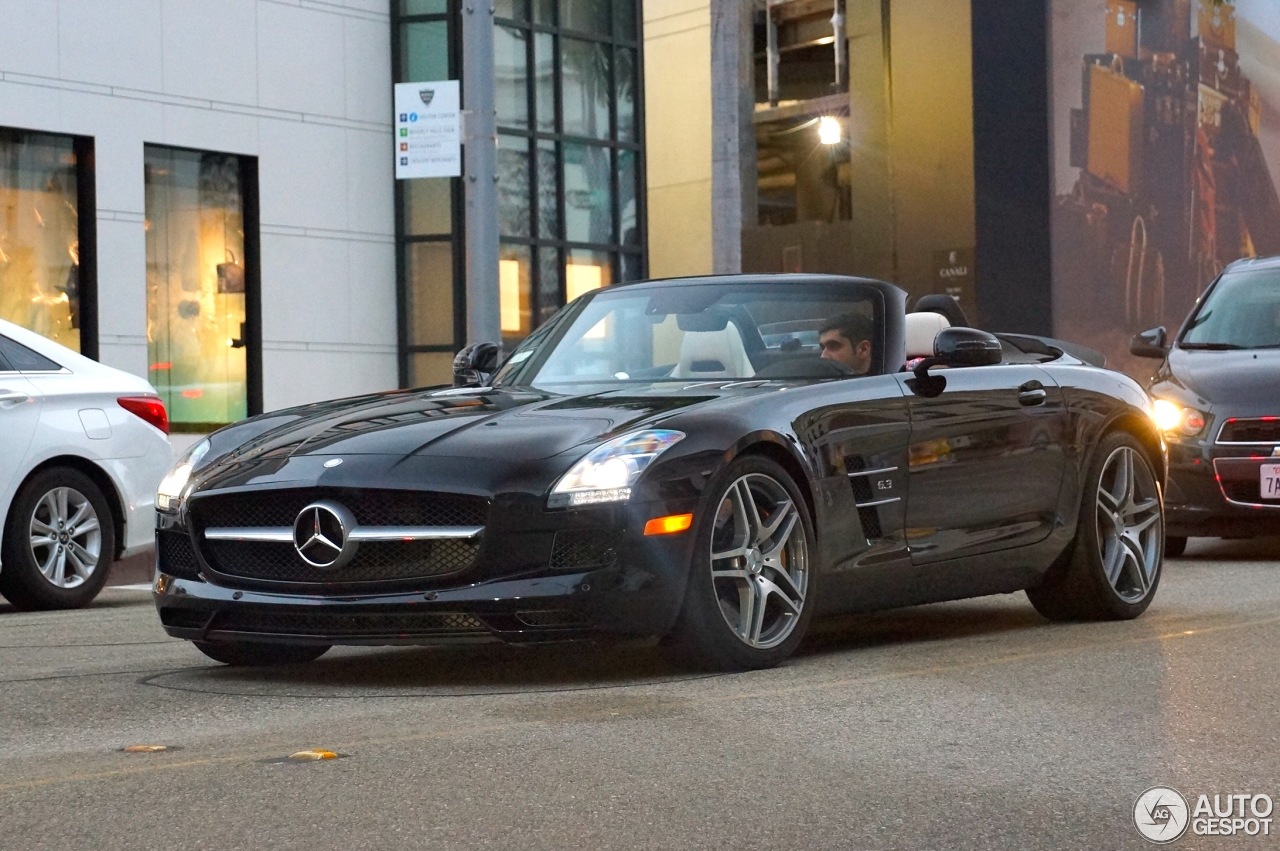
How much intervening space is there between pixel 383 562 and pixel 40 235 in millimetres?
13389

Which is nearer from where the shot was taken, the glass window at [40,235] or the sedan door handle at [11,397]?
the sedan door handle at [11,397]

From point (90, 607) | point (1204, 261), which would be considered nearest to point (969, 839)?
point (90, 607)

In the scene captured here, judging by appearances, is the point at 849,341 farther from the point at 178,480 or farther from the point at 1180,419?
the point at 1180,419

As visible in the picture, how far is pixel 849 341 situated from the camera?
7.71m

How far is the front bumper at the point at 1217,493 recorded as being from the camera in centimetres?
1196

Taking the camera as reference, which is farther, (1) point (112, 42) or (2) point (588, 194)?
(2) point (588, 194)

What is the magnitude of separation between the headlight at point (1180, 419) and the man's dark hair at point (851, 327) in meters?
4.88

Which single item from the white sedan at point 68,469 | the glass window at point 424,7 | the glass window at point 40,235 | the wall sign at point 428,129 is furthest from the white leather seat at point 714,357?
the glass window at point 424,7

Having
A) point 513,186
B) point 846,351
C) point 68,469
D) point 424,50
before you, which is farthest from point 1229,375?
point 513,186

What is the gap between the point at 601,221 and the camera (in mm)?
24000

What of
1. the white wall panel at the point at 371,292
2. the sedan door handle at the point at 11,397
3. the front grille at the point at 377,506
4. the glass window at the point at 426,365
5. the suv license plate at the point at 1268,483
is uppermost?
the white wall panel at the point at 371,292

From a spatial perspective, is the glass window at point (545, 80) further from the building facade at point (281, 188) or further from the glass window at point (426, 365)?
the glass window at point (426, 365)

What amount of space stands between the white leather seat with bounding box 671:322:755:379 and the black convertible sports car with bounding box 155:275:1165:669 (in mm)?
11

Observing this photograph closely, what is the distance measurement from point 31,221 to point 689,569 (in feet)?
44.5
